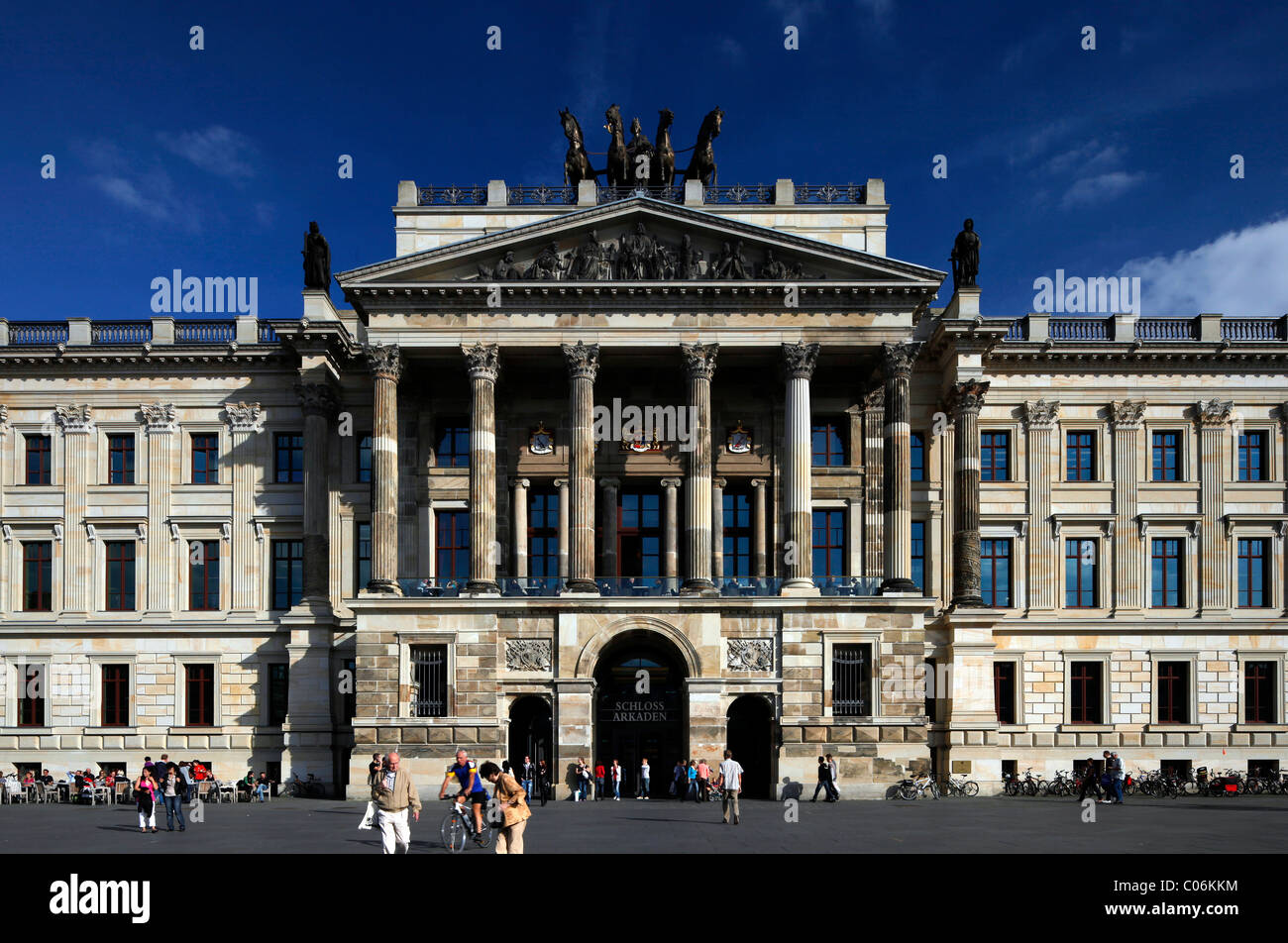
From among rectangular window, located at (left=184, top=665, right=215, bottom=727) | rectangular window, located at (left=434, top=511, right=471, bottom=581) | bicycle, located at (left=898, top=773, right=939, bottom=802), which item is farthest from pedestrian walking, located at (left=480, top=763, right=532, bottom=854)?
rectangular window, located at (left=184, top=665, right=215, bottom=727)

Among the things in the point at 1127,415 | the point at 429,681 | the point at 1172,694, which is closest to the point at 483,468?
the point at 429,681

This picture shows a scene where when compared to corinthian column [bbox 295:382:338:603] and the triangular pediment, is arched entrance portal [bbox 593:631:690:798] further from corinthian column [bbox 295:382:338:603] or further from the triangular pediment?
the triangular pediment

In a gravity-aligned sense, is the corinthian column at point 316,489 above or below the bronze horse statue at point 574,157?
below

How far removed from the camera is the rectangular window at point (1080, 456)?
51.6m

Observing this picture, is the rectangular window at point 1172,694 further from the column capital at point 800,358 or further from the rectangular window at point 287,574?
the rectangular window at point 287,574

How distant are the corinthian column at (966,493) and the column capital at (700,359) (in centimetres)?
1077

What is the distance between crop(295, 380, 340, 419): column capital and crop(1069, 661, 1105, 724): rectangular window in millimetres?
Result: 33127

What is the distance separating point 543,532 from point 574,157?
1577 cm

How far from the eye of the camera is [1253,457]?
5212cm

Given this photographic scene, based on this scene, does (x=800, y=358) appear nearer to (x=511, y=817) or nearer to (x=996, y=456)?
(x=996, y=456)

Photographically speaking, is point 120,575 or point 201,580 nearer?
point 201,580

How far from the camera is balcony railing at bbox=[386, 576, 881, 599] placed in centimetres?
4409

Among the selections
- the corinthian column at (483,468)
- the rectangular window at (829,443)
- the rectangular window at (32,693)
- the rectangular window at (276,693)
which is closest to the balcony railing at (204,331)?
the corinthian column at (483,468)
